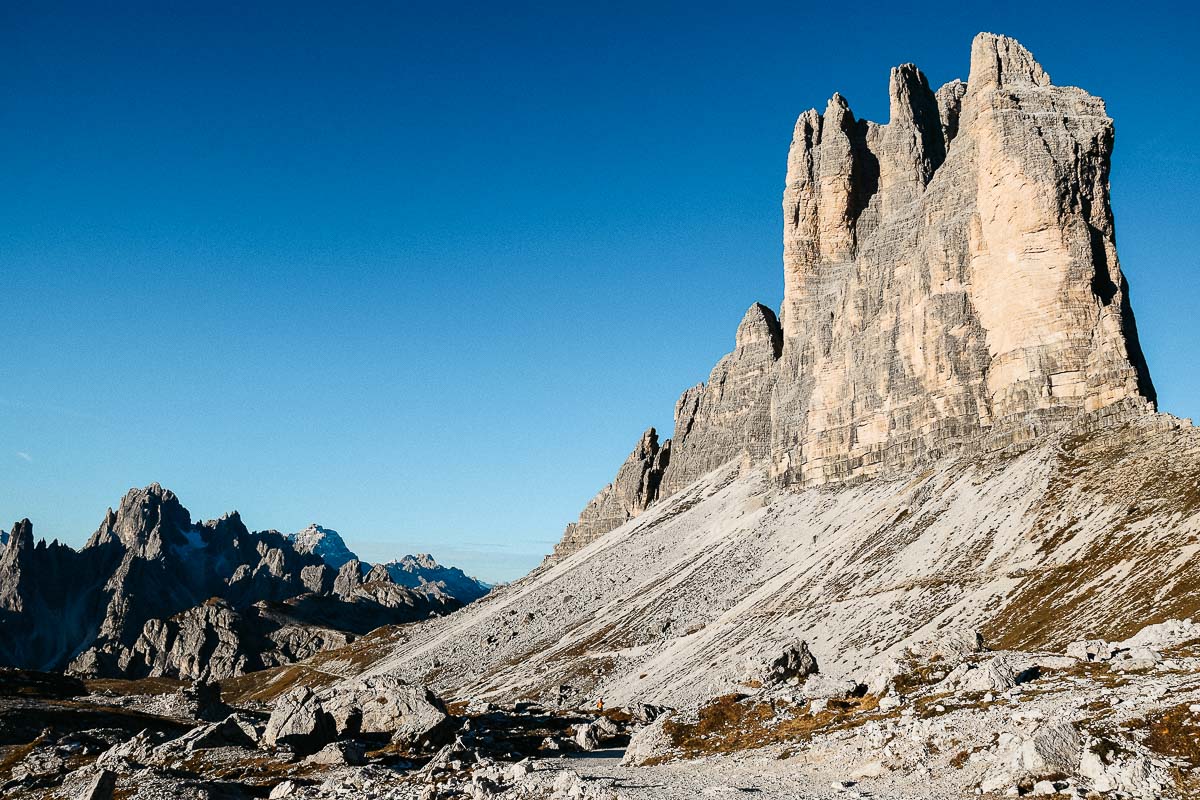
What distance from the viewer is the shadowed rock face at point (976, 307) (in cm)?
10669

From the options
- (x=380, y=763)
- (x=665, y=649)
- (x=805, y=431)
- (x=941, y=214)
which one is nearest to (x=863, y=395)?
(x=805, y=431)

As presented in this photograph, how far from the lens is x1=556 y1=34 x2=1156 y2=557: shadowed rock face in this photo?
106688 millimetres

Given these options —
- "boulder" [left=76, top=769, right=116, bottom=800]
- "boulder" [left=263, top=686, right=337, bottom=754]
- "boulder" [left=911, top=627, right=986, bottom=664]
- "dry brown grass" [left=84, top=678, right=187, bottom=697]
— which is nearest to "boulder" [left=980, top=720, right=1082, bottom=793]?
"boulder" [left=911, top=627, right=986, bottom=664]

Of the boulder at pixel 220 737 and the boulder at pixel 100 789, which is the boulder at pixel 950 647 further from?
the boulder at pixel 100 789

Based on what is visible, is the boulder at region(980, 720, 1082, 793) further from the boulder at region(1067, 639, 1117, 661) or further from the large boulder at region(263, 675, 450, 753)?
the large boulder at region(263, 675, 450, 753)

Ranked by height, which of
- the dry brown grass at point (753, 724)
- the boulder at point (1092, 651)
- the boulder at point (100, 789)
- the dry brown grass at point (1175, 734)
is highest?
the boulder at point (1092, 651)

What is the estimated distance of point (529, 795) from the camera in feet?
85.9

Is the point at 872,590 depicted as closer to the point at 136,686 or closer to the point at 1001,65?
the point at 1001,65

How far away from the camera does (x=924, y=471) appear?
386 ft

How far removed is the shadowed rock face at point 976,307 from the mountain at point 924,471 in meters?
0.33

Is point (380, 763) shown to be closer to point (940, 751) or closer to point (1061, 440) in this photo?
point (940, 751)

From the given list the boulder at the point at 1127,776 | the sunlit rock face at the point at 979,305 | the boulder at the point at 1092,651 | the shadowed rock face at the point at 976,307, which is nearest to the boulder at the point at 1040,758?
the boulder at the point at 1127,776

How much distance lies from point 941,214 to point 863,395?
28671 millimetres

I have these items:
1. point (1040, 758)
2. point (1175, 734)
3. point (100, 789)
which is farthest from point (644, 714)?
point (1175, 734)
